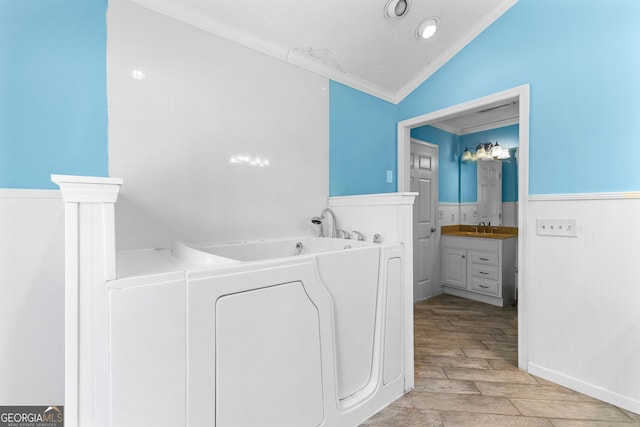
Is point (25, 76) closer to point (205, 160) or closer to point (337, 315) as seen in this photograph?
point (205, 160)

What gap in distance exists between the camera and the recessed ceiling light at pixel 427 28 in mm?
2174

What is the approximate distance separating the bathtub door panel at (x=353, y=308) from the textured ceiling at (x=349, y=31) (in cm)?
151

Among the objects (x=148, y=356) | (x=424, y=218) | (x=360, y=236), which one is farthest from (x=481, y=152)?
(x=148, y=356)

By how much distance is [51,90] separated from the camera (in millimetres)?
1351

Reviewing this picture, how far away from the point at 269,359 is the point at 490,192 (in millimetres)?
3931

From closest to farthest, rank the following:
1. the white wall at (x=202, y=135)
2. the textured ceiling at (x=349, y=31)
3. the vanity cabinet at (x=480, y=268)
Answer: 1. the white wall at (x=202, y=135)
2. the textured ceiling at (x=349, y=31)
3. the vanity cabinet at (x=480, y=268)

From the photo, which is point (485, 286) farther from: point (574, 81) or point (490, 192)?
point (574, 81)

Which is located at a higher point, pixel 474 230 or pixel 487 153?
pixel 487 153

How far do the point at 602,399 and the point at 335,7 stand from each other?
9.17 feet

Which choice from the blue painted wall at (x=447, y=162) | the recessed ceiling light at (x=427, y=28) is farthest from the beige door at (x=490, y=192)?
the recessed ceiling light at (x=427, y=28)

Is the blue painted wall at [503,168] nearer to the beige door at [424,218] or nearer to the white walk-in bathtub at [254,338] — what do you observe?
the beige door at [424,218]

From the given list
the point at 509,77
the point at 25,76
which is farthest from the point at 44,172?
the point at 509,77

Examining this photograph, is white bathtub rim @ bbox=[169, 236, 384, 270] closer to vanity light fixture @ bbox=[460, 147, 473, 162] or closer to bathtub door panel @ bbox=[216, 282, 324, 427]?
bathtub door panel @ bbox=[216, 282, 324, 427]

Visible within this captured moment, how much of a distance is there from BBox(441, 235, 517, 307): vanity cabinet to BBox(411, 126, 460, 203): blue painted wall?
0.60m
